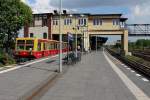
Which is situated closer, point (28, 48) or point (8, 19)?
point (8, 19)

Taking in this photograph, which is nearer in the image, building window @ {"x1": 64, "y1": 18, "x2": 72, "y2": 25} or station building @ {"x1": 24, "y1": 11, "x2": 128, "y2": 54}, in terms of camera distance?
station building @ {"x1": 24, "y1": 11, "x2": 128, "y2": 54}

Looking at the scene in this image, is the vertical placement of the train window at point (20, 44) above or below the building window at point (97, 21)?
below

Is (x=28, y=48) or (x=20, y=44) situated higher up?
(x=20, y=44)

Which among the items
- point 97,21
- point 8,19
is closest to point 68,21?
point 97,21

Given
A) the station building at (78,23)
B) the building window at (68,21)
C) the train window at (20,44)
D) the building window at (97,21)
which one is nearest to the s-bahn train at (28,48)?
the train window at (20,44)

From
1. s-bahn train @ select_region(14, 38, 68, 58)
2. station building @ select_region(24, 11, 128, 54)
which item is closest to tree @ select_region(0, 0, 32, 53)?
s-bahn train @ select_region(14, 38, 68, 58)

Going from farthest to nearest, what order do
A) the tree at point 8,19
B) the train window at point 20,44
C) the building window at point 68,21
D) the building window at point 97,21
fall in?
the building window at point 97,21 → the building window at point 68,21 → the train window at point 20,44 → the tree at point 8,19

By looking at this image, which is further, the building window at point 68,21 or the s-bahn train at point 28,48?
the building window at point 68,21

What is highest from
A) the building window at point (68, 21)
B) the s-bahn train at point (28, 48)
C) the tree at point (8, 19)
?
the building window at point (68, 21)

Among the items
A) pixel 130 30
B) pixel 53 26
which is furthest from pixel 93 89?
pixel 130 30

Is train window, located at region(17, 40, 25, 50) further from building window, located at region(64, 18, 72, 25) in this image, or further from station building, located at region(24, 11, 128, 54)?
building window, located at region(64, 18, 72, 25)

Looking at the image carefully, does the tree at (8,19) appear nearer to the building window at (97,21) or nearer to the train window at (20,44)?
the train window at (20,44)

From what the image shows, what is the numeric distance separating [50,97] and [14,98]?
143 cm

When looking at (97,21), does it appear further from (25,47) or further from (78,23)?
(25,47)
